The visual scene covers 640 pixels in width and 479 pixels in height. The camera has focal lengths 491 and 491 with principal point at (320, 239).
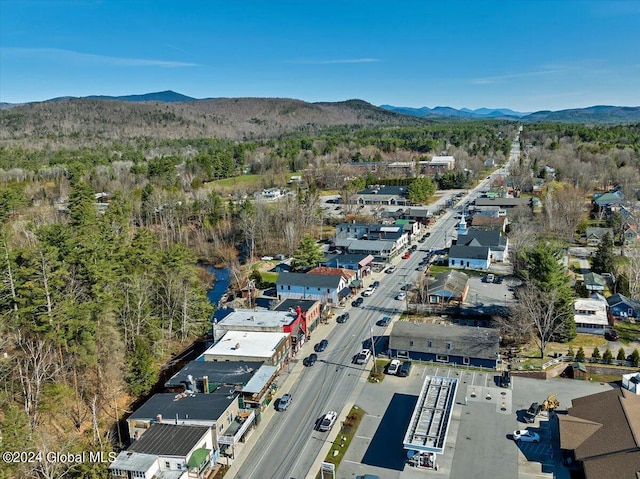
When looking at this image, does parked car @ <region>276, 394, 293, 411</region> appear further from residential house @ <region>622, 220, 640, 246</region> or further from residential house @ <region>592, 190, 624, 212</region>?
residential house @ <region>592, 190, 624, 212</region>

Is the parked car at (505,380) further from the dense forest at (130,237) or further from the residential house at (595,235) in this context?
the residential house at (595,235)

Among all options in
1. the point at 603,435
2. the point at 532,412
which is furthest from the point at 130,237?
the point at 603,435

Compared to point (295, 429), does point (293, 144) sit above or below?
above

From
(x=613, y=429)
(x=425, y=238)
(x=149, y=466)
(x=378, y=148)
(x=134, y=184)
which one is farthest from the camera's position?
(x=378, y=148)

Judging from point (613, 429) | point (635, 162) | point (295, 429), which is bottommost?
point (295, 429)

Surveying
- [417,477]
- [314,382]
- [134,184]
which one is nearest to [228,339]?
[314,382]

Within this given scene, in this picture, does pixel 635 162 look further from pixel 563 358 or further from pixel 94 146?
pixel 94 146

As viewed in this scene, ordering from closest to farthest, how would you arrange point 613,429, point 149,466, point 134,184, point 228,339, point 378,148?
point 149,466
point 613,429
point 228,339
point 134,184
point 378,148
